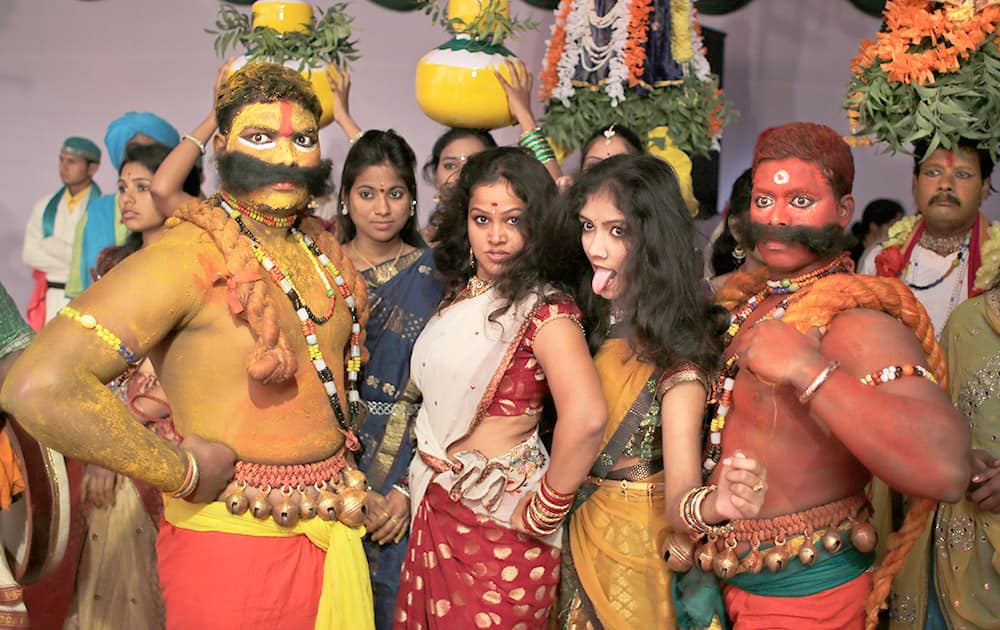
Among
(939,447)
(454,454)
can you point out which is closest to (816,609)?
(939,447)

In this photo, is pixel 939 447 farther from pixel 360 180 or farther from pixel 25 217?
pixel 25 217

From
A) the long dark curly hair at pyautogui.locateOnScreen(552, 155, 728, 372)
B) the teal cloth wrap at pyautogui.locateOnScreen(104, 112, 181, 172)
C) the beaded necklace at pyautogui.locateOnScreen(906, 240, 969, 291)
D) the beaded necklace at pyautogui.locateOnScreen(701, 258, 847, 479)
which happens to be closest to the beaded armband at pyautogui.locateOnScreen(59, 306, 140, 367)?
the long dark curly hair at pyautogui.locateOnScreen(552, 155, 728, 372)

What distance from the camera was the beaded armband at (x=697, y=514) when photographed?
255 cm

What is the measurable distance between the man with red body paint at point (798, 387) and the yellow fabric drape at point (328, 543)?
917 millimetres

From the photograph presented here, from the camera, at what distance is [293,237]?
2.99 m

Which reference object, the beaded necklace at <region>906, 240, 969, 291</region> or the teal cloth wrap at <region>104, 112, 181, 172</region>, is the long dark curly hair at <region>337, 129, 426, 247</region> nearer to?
Answer: the teal cloth wrap at <region>104, 112, 181, 172</region>

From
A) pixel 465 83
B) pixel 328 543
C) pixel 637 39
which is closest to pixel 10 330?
pixel 328 543

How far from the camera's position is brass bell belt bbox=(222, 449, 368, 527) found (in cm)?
268

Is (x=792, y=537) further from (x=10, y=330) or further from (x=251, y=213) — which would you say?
(x=10, y=330)

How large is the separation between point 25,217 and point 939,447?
295 inches

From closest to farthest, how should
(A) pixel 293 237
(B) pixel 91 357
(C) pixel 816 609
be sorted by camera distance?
(B) pixel 91 357, (C) pixel 816 609, (A) pixel 293 237

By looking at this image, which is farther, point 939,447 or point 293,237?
point 293,237

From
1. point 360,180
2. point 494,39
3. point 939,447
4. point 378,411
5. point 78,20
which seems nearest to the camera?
point 939,447

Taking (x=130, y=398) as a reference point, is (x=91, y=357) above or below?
above
